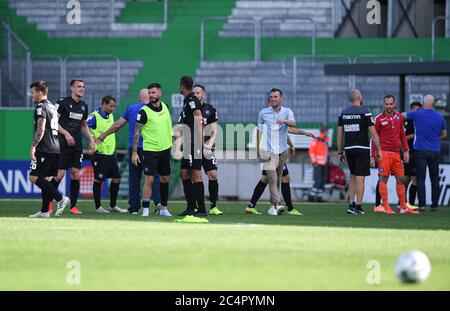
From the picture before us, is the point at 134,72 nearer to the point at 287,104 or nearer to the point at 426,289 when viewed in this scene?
the point at 287,104

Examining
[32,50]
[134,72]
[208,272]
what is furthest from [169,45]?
[208,272]

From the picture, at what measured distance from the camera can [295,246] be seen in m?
12.7

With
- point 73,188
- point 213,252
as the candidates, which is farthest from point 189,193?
point 213,252

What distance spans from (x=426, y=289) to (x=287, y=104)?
23.3 metres

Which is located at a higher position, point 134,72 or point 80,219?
point 134,72

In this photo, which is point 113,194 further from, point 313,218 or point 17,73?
point 17,73

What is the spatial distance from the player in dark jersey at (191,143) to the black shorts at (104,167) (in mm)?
3316

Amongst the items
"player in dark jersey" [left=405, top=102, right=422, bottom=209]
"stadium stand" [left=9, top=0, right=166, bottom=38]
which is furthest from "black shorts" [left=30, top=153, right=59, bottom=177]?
"stadium stand" [left=9, top=0, right=166, bottom=38]

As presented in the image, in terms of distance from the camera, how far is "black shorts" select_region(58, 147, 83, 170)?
19.8 m

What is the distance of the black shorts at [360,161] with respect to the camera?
67.6ft

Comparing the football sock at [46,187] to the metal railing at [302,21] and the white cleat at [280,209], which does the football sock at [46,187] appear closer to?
the white cleat at [280,209]

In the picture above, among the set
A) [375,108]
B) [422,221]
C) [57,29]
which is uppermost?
[57,29]

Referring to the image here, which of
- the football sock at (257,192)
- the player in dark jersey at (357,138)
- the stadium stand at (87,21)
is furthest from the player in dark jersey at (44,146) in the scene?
the stadium stand at (87,21)

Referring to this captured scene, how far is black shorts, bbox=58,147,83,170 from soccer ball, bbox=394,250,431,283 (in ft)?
36.5
